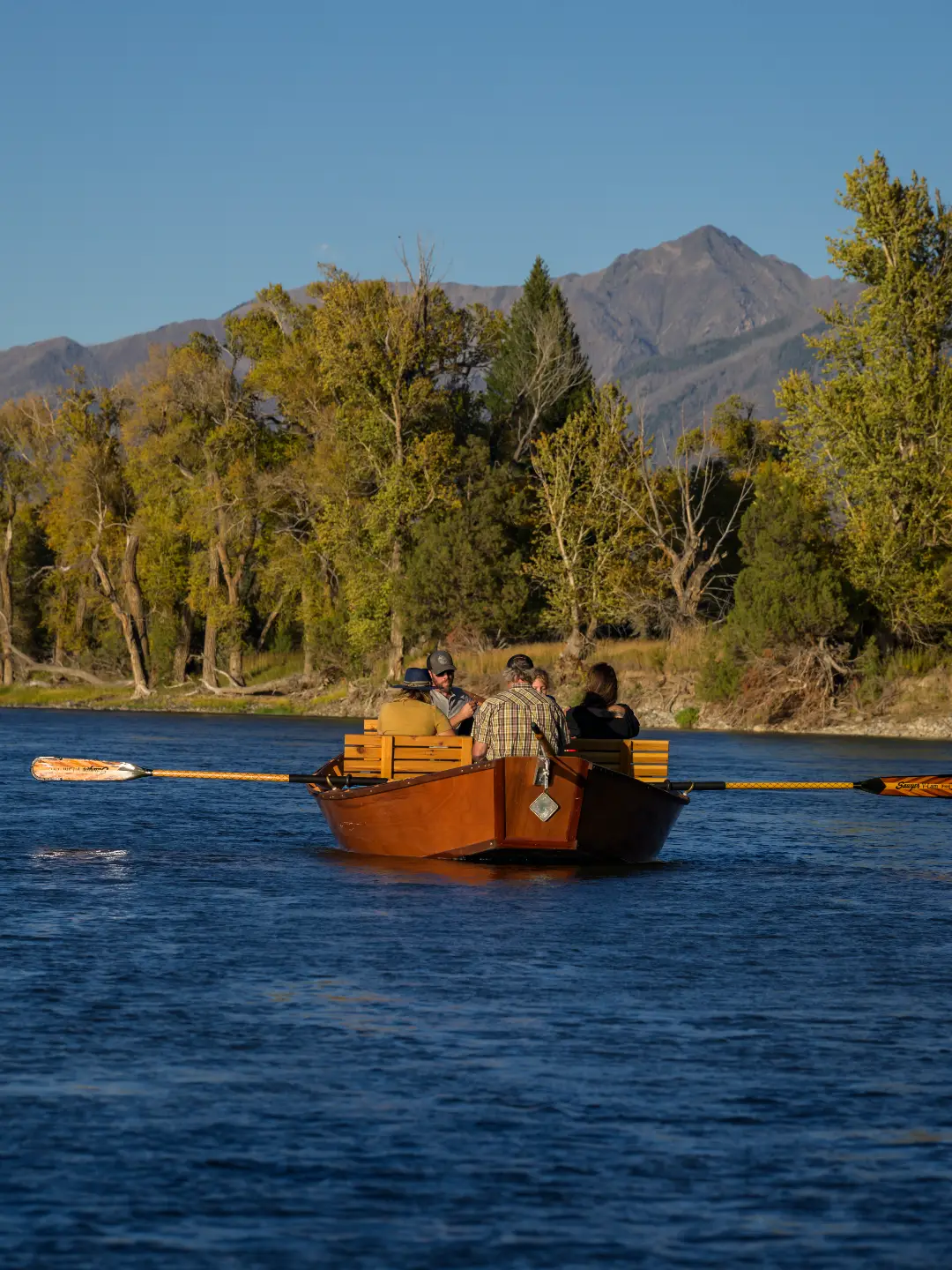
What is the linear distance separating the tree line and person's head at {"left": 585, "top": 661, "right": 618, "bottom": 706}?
115 ft

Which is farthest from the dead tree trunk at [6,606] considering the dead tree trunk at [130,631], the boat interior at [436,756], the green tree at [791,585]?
the boat interior at [436,756]

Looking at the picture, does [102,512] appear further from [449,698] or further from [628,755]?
[628,755]

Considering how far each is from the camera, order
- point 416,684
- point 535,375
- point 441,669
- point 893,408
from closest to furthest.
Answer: point 441,669 < point 416,684 < point 893,408 < point 535,375

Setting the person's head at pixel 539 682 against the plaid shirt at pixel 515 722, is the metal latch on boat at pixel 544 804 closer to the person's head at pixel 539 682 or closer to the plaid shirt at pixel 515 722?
the plaid shirt at pixel 515 722

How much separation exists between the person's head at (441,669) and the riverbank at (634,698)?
3427 cm

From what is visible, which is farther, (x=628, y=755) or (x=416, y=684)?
(x=416, y=684)

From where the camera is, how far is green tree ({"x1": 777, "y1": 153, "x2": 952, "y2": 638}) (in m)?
52.8

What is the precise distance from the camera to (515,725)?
16.8 metres

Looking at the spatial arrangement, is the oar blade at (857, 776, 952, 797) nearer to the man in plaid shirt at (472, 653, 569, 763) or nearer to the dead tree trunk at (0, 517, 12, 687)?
the man in plaid shirt at (472, 653, 569, 763)

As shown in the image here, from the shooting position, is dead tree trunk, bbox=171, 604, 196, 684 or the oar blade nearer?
the oar blade

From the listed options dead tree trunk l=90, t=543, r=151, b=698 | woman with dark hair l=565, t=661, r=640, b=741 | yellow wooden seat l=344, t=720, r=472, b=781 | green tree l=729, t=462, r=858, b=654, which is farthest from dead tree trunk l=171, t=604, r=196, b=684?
woman with dark hair l=565, t=661, r=640, b=741

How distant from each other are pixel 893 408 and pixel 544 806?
3852 centimetres

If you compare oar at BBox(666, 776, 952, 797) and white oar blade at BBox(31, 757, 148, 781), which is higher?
white oar blade at BBox(31, 757, 148, 781)

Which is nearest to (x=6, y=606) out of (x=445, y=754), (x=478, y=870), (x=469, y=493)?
(x=469, y=493)
